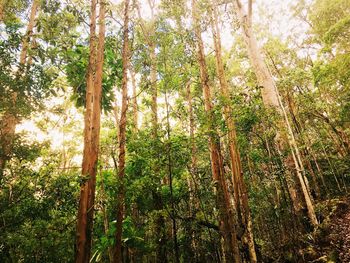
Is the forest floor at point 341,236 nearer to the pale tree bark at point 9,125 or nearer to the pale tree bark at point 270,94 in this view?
the pale tree bark at point 270,94

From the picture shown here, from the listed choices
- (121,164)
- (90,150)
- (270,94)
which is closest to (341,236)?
(270,94)

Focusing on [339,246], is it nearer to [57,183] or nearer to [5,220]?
[57,183]

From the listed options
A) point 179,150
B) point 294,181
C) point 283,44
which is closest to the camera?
point 179,150

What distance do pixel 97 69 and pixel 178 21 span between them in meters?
4.63

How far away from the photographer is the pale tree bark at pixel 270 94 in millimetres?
9194

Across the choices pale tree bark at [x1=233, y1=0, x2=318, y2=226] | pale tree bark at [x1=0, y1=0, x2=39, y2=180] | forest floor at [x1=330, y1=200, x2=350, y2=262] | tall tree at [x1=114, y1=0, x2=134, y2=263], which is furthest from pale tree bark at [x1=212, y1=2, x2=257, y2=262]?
pale tree bark at [x1=0, y1=0, x2=39, y2=180]

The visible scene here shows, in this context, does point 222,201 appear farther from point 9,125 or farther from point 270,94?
point 9,125

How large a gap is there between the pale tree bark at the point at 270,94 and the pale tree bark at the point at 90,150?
6.45 metres

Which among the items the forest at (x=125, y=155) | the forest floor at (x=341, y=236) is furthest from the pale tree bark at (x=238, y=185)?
the forest floor at (x=341, y=236)

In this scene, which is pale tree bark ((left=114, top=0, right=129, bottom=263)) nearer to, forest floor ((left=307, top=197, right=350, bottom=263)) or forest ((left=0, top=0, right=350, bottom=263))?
forest ((left=0, top=0, right=350, bottom=263))

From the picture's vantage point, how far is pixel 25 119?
359 inches

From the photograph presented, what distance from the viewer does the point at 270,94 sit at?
37.3 feet

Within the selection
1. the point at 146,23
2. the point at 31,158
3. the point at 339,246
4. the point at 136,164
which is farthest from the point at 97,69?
the point at 339,246

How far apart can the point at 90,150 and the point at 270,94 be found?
313 inches
